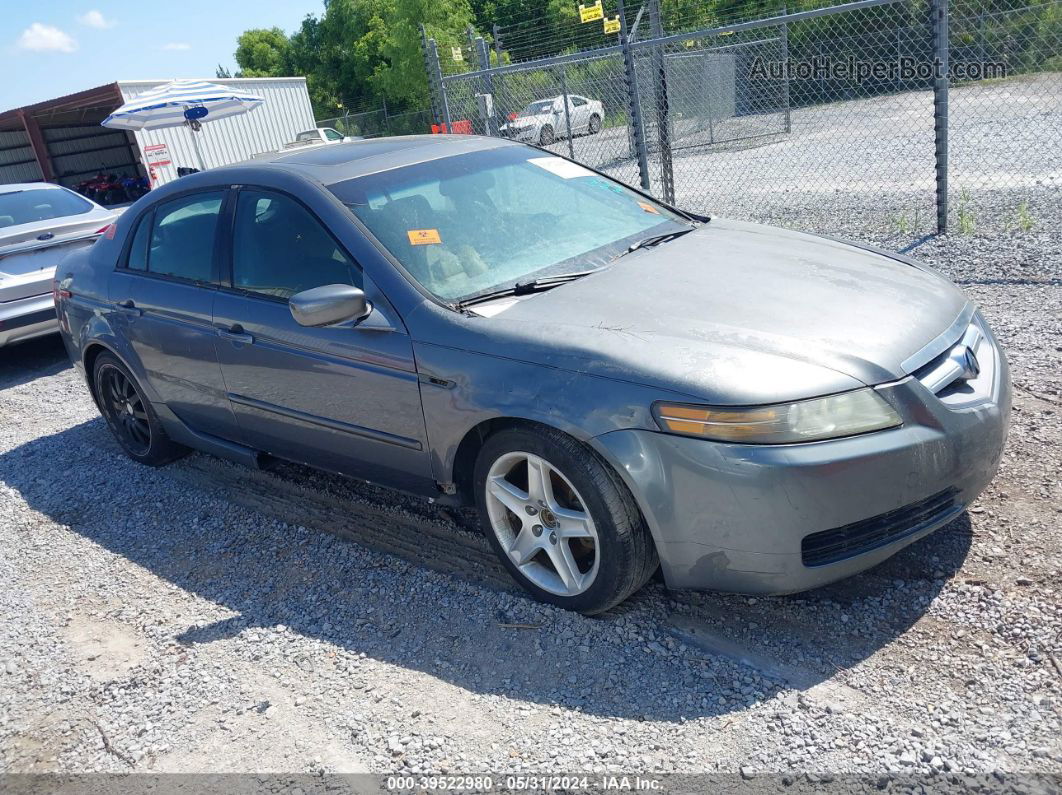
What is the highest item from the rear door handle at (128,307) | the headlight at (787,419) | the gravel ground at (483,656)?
the rear door handle at (128,307)

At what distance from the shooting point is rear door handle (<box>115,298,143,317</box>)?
181 inches

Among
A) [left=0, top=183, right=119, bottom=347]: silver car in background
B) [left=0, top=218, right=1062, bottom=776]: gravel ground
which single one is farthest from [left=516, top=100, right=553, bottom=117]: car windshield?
[left=0, top=218, right=1062, bottom=776]: gravel ground

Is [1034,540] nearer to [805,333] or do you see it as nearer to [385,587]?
[805,333]

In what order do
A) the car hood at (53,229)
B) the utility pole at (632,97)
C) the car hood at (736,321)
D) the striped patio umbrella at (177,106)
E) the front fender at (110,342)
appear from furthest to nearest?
the striped patio umbrella at (177,106) < the utility pole at (632,97) < the car hood at (53,229) < the front fender at (110,342) < the car hood at (736,321)

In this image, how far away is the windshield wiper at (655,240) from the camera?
12.6ft

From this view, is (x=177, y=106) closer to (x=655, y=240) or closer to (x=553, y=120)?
(x=553, y=120)

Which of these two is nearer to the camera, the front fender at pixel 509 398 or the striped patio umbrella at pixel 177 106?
the front fender at pixel 509 398

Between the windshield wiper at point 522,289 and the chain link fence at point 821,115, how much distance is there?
452 centimetres

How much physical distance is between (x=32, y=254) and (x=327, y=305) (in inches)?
224

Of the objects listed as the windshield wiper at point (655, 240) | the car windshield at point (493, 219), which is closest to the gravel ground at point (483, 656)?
the car windshield at point (493, 219)

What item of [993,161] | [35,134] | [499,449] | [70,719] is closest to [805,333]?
[499,449]

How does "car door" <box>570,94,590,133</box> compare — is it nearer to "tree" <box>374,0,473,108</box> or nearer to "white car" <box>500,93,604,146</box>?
"white car" <box>500,93,604,146</box>

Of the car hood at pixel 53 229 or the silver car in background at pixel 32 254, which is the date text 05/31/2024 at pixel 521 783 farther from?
the car hood at pixel 53 229

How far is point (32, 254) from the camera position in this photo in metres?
7.62
